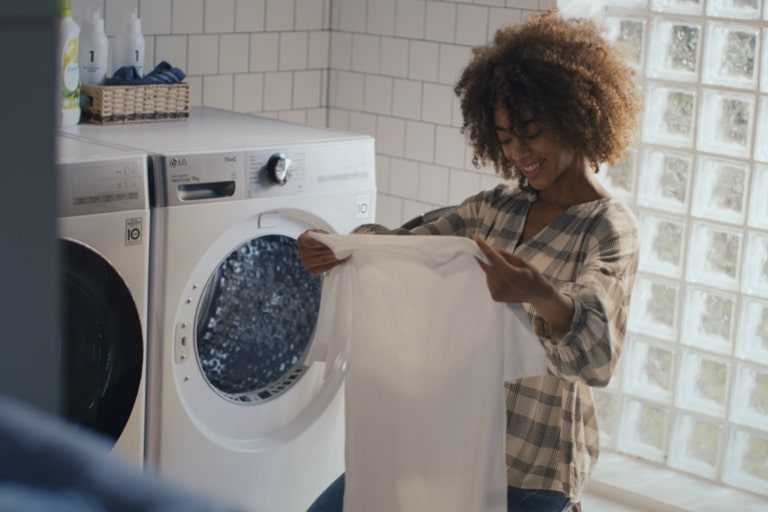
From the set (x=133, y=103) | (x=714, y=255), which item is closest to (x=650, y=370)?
(x=714, y=255)

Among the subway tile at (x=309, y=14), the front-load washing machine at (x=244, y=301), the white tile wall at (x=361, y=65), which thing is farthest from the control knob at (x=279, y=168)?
the subway tile at (x=309, y=14)

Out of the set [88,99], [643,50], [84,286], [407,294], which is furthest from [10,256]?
[643,50]

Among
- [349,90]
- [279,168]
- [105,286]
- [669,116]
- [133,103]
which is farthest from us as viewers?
[349,90]

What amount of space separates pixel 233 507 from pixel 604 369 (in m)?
1.50

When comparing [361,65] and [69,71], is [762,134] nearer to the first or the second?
[361,65]

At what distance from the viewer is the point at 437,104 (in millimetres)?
3342

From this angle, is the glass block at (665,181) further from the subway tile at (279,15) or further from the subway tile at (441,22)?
the subway tile at (279,15)

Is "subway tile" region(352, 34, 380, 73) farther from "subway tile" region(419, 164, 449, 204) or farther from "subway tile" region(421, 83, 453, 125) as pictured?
"subway tile" region(419, 164, 449, 204)

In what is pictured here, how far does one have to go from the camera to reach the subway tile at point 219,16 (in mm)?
3225

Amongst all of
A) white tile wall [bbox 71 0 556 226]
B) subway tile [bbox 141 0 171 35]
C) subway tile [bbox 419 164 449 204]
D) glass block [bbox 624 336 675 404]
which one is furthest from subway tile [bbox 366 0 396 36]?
glass block [bbox 624 336 675 404]

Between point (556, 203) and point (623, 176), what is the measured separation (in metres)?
1.18

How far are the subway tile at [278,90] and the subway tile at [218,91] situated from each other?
0.15 meters

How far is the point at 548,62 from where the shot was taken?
1.96m

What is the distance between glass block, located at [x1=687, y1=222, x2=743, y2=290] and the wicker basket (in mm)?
1488
